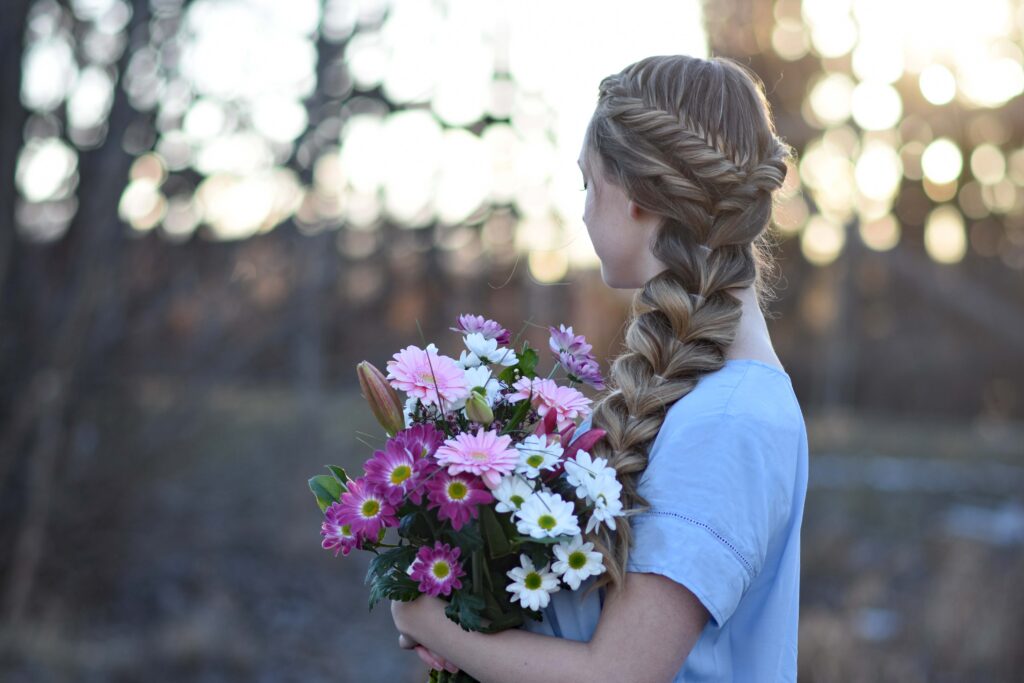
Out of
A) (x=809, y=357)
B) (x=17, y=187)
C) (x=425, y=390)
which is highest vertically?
(x=425, y=390)

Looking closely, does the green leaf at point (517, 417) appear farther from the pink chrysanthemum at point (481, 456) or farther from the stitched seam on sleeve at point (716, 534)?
the stitched seam on sleeve at point (716, 534)

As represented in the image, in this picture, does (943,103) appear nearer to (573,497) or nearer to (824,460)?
(824,460)

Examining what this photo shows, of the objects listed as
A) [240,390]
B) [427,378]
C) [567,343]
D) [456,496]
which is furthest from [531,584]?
[240,390]

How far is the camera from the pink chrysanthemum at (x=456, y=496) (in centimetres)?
171

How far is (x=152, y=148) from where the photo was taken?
5996mm

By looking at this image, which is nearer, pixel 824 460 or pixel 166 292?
pixel 166 292

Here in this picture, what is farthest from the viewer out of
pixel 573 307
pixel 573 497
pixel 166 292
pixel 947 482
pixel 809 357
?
pixel 809 357

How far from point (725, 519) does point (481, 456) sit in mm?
404

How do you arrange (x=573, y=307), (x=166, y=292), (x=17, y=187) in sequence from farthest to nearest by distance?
(x=573, y=307) < (x=166, y=292) < (x=17, y=187)

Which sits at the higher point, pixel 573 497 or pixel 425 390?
pixel 425 390

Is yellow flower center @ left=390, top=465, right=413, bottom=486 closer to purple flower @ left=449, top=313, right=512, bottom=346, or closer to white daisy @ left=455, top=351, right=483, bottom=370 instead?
white daisy @ left=455, top=351, right=483, bottom=370

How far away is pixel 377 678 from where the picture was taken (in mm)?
6184

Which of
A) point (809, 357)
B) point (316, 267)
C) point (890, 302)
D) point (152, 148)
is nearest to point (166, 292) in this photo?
point (152, 148)

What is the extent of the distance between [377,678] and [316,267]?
9.98 ft
